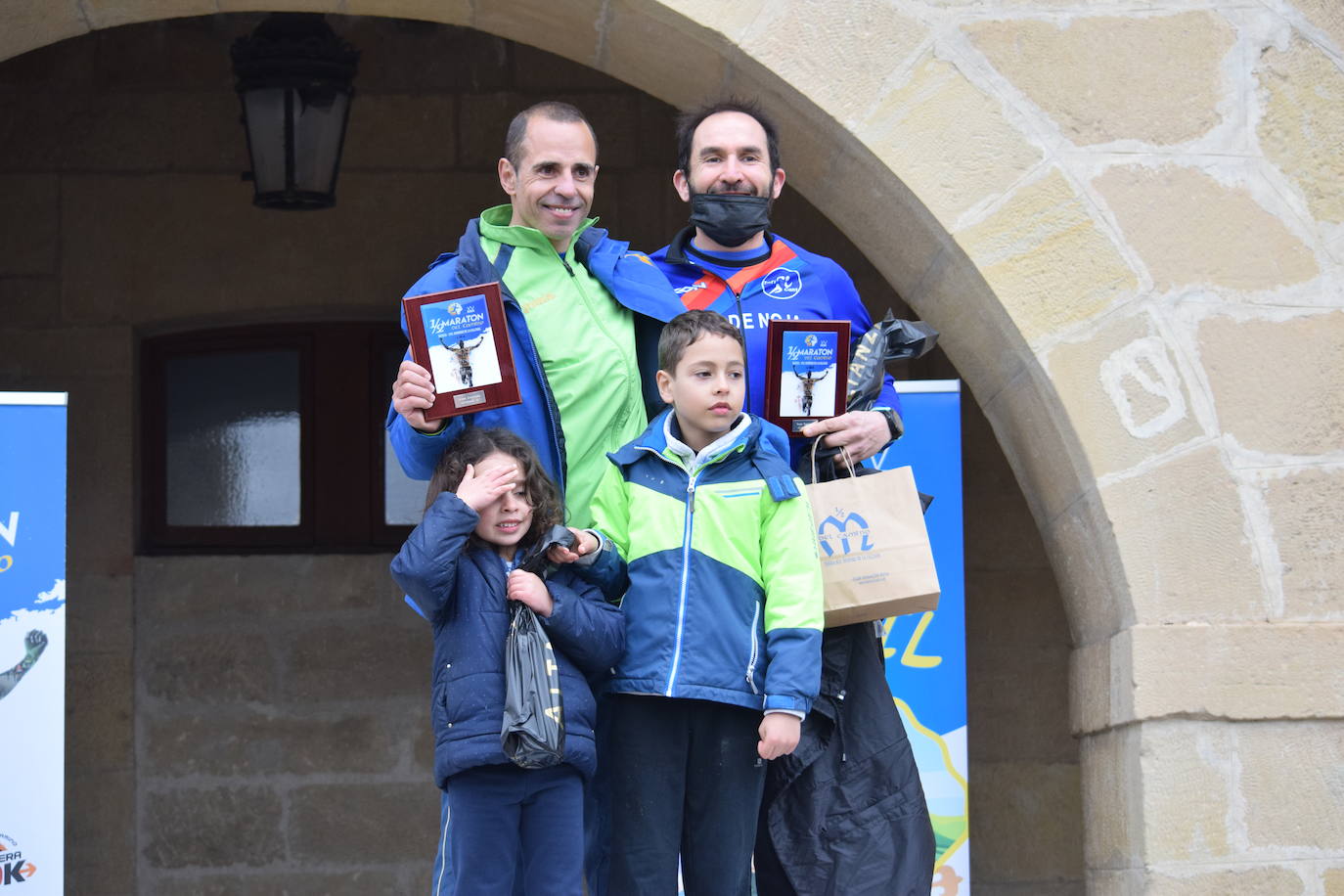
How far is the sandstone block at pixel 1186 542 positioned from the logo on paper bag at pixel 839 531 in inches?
31.2

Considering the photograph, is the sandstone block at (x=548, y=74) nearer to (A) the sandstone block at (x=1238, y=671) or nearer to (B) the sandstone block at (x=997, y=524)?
(B) the sandstone block at (x=997, y=524)

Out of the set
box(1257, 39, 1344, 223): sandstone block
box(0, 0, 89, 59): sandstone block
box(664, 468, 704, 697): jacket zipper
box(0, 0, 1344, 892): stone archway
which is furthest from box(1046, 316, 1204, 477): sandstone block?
box(0, 0, 89, 59): sandstone block

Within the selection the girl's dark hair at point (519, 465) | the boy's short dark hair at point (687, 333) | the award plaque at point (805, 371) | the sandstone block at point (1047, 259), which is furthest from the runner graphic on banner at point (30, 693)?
the sandstone block at point (1047, 259)

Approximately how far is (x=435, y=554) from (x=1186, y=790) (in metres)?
1.67

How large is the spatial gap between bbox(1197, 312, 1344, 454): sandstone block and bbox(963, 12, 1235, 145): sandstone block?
0.45 metres

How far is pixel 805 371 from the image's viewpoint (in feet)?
11.6

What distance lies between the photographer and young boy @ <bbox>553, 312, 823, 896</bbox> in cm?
330

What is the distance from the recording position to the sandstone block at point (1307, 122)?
164 inches

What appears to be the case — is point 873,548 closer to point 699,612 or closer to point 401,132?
point 699,612

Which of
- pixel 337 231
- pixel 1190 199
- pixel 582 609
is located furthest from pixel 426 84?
pixel 582 609

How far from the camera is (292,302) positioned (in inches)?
229

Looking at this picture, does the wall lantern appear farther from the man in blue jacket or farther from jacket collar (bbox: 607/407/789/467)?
jacket collar (bbox: 607/407/789/467)

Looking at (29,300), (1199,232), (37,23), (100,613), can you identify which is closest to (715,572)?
(1199,232)

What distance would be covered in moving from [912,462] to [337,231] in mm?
2157
